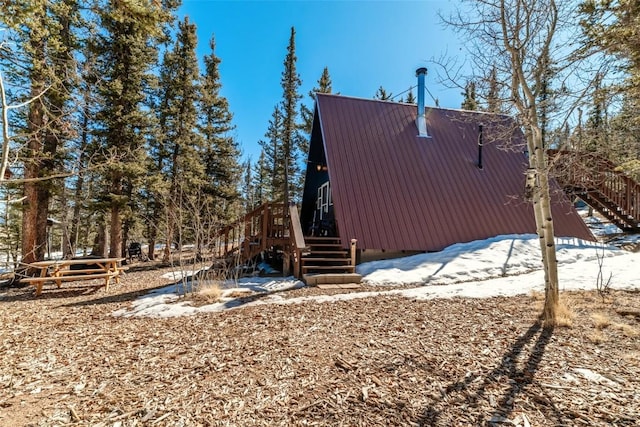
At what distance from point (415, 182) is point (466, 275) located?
3450 mm

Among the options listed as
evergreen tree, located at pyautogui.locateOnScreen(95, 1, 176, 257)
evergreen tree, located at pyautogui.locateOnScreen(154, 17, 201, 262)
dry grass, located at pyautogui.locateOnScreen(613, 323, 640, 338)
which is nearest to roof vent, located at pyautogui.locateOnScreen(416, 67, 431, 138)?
dry grass, located at pyautogui.locateOnScreen(613, 323, 640, 338)

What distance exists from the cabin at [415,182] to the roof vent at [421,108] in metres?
0.03

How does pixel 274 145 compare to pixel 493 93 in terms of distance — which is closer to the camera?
pixel 493 93

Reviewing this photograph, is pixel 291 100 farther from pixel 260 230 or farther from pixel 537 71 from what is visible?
pixel 537 71

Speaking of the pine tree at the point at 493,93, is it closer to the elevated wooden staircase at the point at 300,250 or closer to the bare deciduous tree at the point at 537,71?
the bare deciduous tree at the point at 537,71

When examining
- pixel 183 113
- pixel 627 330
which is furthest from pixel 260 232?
pixel 183 113

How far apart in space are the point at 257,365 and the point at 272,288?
3537mm

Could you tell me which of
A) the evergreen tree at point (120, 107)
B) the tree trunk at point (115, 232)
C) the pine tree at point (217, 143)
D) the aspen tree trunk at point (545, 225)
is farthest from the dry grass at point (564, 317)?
the pine tree at point (217, 143)

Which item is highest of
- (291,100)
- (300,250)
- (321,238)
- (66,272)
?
(291,100)

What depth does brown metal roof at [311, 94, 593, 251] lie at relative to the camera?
8.72 meters

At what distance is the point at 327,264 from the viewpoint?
8.09 meters

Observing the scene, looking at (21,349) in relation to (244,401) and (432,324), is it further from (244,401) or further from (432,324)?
(432,324)

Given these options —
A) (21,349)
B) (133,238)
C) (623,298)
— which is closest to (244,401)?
(21,349)

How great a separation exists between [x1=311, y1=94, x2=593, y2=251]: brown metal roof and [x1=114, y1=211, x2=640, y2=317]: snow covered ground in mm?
687
